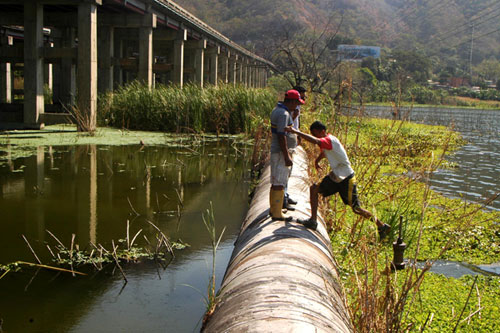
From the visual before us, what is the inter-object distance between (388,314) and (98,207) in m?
6.23

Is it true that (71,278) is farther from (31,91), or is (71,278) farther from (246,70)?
(246,70)

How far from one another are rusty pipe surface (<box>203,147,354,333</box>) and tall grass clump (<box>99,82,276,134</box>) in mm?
13356

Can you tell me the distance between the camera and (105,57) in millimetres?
26469

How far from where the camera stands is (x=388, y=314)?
362 centimetres

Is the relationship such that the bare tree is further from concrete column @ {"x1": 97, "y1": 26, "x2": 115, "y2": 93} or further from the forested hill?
the forested hill

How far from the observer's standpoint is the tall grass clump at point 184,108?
1906 cm

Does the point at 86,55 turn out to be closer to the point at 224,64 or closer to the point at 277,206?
the point at 277,206

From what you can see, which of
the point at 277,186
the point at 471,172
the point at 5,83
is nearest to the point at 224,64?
the point at 5,83

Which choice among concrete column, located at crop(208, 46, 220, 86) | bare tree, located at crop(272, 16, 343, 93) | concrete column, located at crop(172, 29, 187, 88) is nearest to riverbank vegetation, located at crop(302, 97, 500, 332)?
bare tree, located at crop(272, 16, 343, 93)

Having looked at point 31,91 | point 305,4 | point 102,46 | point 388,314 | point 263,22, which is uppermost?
point 305,4

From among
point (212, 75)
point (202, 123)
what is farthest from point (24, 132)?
point (212, 75)

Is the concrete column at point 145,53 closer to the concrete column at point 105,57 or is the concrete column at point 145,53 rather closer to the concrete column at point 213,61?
the concrete column at point 105,57

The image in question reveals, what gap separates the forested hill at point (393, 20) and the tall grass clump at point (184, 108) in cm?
9727

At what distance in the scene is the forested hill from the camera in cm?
12825
